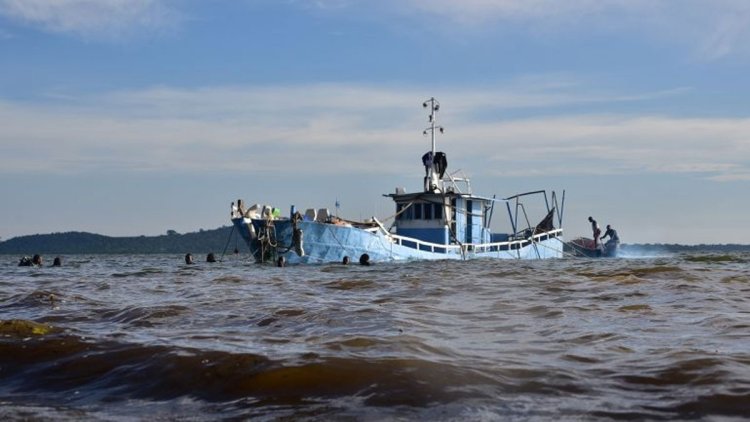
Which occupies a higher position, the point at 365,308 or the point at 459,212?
the point at 459,212

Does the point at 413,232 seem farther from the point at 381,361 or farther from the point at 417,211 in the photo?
the point at 381,361

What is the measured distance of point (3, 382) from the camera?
213 inches

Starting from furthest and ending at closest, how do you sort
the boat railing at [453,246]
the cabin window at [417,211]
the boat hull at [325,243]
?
the cabin window at [417,211] → the boat railing at [453,246] → the boat hull at [325,243]

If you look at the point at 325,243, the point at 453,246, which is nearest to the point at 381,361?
the point at 325,243

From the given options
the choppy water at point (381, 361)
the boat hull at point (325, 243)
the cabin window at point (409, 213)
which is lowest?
the choppy water at point (381, 361)

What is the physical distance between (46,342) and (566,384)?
13.7ft

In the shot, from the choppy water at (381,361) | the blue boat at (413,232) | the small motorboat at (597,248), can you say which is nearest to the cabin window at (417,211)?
the blue boat at (413,232)

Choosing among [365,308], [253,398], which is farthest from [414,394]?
[365,308]

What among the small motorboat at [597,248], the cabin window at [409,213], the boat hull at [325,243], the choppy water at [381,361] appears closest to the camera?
the choppy water at [381,361]

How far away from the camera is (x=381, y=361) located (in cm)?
552

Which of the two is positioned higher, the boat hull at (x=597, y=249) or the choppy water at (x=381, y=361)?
the boat hull at (x=597, y=249)

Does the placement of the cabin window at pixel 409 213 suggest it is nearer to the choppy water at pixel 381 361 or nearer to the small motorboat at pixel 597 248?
the small motorboat at pixel 597 248

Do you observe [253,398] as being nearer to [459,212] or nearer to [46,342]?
[46,342]

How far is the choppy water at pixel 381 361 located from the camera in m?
4.45
